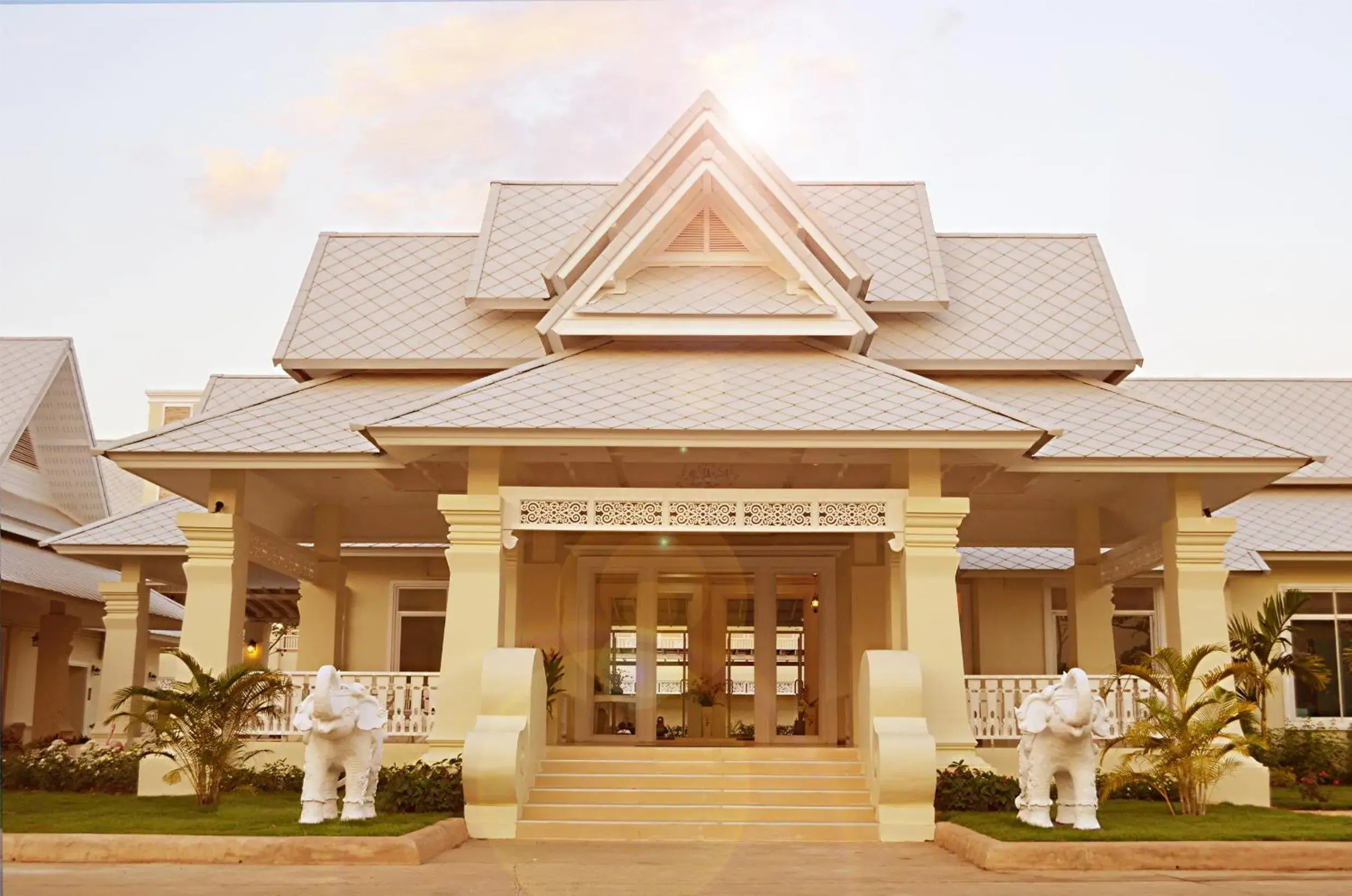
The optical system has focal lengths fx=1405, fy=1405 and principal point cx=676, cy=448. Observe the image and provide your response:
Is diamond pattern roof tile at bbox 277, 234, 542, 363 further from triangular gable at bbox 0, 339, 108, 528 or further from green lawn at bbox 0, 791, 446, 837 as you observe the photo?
triangular gable at bbox 0, 339, 108, 528

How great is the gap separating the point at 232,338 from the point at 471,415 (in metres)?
26.9

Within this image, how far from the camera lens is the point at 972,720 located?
15383 mm

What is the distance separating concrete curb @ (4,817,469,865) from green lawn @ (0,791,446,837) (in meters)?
0.33

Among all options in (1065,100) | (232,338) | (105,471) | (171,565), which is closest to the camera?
(1065,100)

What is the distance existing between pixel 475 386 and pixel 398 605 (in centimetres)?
739

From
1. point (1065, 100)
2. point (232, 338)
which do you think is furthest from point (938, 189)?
point (232, 338)

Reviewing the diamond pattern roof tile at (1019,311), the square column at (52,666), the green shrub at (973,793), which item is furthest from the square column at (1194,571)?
the square column at (52,666)

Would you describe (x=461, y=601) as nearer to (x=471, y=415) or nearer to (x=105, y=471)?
(x=471, y=415)

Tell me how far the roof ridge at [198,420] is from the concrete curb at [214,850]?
5.06 m

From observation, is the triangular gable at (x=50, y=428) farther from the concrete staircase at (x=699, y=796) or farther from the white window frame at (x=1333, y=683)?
the white window frame at (x=1333, y=683)

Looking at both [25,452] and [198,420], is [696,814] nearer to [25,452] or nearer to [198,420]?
[198,420]

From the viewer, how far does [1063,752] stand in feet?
39.5

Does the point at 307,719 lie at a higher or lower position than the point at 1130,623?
lower

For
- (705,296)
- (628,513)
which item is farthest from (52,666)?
(705,296)
